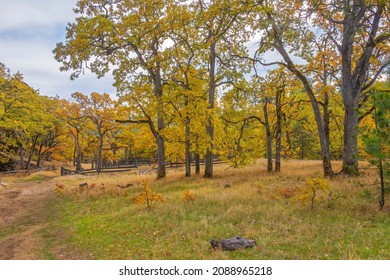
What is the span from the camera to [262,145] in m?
25.6

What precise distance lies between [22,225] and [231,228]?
7938mm

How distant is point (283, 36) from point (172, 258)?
12757 millimetres

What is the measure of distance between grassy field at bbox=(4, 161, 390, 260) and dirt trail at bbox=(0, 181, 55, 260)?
0.35 metres

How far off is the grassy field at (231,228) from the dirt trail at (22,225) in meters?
0.35

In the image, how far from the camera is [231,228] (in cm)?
776

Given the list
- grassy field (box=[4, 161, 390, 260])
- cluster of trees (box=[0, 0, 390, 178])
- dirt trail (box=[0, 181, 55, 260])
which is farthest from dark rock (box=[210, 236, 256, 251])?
cluster of trees (box=[0, 0, 390, 178])

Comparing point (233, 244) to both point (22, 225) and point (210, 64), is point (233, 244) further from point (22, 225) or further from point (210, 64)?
point (210, 64)

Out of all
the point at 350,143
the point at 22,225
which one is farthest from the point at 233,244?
the point at 350,143

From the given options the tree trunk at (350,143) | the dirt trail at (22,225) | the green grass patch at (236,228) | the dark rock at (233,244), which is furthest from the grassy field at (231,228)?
the tree trunk at (350,143)

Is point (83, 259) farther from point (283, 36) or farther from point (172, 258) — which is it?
point (283, 36)

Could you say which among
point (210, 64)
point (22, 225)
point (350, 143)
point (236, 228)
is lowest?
point (22, 225)

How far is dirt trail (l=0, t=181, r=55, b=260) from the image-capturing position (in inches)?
293

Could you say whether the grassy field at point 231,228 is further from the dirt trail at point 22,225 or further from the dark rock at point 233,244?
the dirt trail at point 22,225

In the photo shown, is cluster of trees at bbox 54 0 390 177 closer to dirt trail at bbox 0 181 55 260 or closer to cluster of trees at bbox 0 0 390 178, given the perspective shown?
cluster of trees at bbox 0 0 390 178
